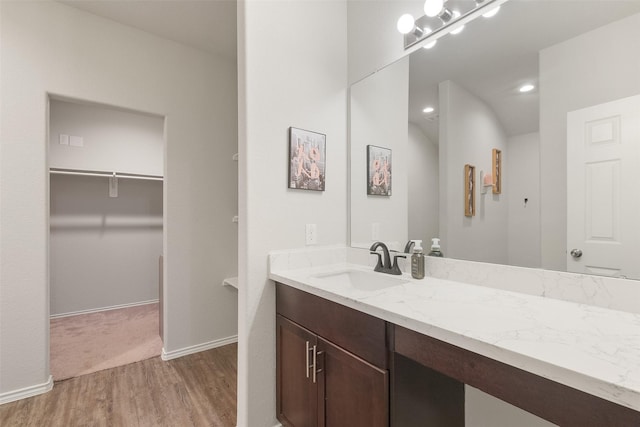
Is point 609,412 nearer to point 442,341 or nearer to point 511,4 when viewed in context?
point 442,341

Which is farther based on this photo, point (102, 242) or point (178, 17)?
point (102, 242)

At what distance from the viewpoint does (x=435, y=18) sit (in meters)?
1.48

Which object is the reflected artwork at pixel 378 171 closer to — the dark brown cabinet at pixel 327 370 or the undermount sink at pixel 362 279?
the undermount sink at pixel 362 279

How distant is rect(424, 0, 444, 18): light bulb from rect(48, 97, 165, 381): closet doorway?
3070 millimetres

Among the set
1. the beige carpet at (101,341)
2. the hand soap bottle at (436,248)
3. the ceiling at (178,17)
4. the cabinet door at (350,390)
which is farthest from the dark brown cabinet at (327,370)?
the ceiling at (178,17)

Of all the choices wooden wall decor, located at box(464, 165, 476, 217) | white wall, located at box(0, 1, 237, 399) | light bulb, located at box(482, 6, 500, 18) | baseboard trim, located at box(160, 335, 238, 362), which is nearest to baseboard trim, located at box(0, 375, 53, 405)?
white wall, located at box(0, 1, 237, 399)

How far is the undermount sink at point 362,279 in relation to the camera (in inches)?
59.7

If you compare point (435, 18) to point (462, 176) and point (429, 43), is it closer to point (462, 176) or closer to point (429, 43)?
point (429, 43)

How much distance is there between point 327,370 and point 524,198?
44.9 inches

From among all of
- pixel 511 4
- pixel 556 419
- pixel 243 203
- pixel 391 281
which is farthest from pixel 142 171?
pixel 556 419

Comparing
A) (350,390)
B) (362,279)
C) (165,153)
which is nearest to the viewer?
(350,390)

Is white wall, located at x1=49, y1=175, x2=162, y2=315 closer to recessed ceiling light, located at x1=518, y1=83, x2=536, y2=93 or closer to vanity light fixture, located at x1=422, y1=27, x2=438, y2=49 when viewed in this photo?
vanity light fixture, located at x1=422, y1=27, x2=438, y2=49

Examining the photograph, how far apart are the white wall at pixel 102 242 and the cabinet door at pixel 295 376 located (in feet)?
10.6

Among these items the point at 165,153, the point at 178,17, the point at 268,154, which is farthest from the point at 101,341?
the point at 178,17
